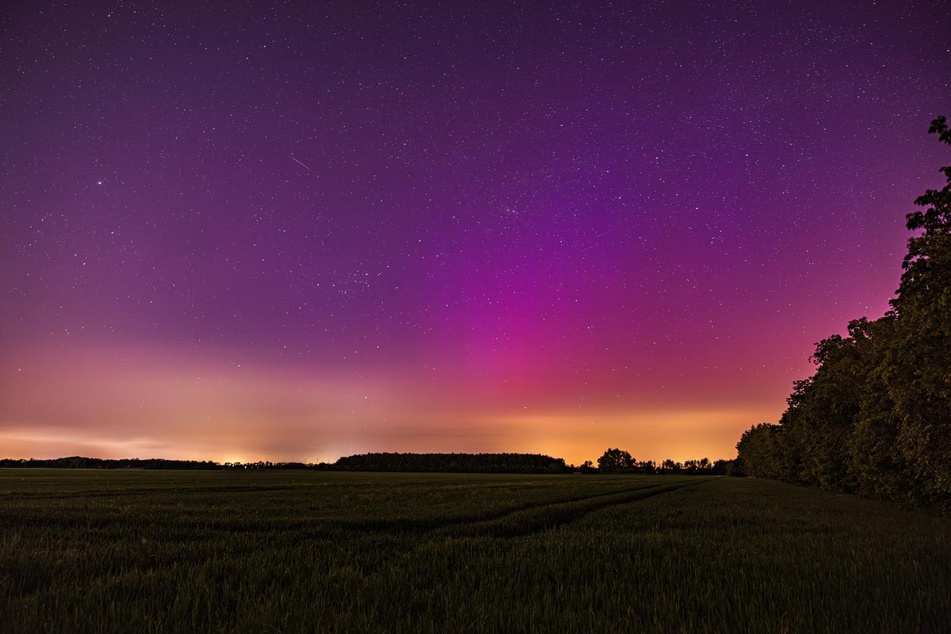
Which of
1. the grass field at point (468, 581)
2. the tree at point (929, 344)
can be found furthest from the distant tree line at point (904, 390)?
the grass field at point (468, 581)

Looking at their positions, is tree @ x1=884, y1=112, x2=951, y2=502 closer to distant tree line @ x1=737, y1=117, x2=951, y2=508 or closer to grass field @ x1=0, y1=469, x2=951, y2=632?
distant tree line @ x1=737, y1=117, x2=951, y2=508

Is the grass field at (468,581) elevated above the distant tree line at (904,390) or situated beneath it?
situated beneath

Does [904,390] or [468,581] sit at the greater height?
[904,390]

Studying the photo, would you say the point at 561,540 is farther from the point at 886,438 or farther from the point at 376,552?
the point at 886,438

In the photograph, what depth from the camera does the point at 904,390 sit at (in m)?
18.6

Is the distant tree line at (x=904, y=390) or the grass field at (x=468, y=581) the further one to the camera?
the distant tree line at (x=904, y=390)

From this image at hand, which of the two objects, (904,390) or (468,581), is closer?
(468,581)

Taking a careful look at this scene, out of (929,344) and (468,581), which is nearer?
(468,581)

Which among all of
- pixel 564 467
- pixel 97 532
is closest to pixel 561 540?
pixel 97 532

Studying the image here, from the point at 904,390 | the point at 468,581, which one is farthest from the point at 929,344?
the point at 468,581

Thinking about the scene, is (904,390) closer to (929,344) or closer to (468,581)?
(929,344)

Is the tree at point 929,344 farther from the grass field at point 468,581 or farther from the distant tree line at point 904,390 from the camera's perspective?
the grass field at point 468,581

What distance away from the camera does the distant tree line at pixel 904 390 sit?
17406mm

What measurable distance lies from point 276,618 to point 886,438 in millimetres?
29201
